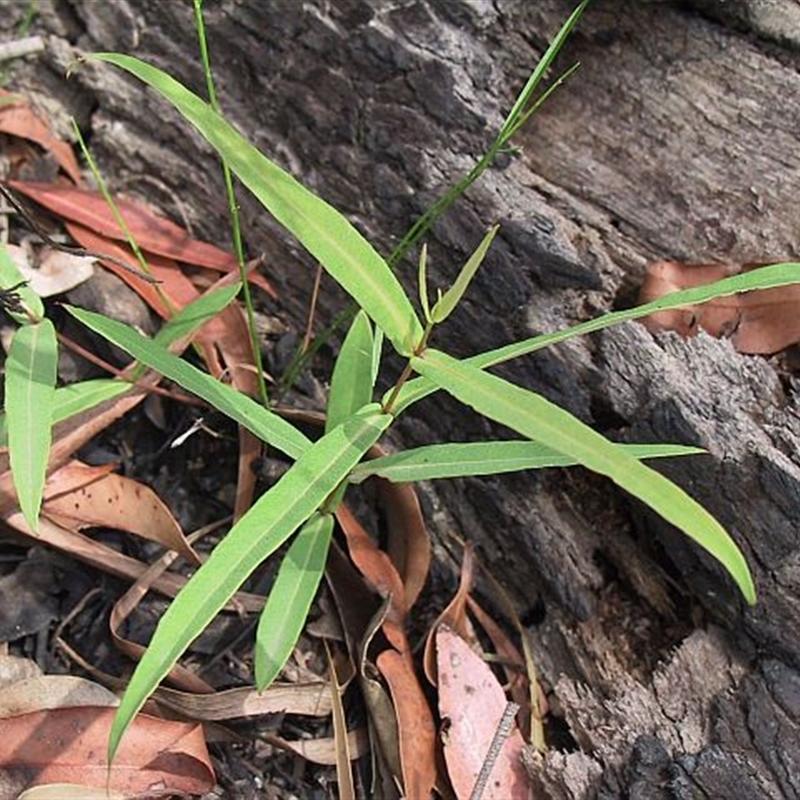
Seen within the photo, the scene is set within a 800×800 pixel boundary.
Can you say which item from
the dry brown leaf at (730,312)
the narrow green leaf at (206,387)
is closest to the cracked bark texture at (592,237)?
the dry brown leaf at (730,312)

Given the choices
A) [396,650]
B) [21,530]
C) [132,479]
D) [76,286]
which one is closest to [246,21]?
[76,286]

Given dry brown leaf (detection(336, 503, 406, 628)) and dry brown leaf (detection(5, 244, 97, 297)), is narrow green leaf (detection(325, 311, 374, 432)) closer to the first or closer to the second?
dry brown leaf (detection(336, 503, 406, 628))

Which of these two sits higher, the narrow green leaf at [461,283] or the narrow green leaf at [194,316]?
the narrow green leaf at [461,283]

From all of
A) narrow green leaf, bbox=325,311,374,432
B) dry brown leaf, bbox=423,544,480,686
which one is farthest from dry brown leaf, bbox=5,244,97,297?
dry brown leaf, bbox=423,544,480,686

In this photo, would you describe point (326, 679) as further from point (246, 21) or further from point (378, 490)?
point (246, 21)

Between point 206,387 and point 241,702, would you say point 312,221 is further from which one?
point 241,702

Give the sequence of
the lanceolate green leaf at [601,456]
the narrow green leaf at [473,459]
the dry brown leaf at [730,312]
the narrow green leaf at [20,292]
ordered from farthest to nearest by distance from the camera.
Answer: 1. the dry brown leaf at [730,312]
2. the narrow green leaf at [20,292]
3. the narrow green leaf at [473,459]
4. the lanceolate green leaf at [601,456]

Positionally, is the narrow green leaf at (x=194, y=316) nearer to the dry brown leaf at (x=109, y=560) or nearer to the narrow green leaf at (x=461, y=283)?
the dry brown leaf at (x=109, y=560)
